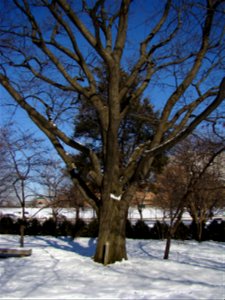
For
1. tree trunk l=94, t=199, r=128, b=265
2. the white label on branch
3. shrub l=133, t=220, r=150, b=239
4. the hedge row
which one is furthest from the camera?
shrub l=133, t=220, r=150, b=239

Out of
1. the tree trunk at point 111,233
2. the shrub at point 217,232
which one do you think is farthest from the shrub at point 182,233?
the tree trunk at point 111,233

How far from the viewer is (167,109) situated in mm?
9055

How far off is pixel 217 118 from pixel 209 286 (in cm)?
500

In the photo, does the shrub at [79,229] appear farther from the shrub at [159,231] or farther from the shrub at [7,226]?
the shrub at [159,231]

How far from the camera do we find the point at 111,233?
817cm

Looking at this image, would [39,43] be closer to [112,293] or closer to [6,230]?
[112,293]

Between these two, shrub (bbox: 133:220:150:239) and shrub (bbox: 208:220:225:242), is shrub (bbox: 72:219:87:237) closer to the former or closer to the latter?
shrub (bbox: 133:220:150:239)

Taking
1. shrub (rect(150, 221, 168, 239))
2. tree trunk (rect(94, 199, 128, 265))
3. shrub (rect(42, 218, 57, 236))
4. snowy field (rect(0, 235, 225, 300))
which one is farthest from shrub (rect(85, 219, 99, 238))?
tree trunk (rect(94, 199, 128, 265))

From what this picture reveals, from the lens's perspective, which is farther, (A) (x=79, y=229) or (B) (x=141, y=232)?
(B) (x=141, y=232)

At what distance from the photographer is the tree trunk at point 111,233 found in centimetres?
798

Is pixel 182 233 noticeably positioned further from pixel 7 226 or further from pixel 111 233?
pixel 111 233

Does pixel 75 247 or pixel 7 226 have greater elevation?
pixel 7 226

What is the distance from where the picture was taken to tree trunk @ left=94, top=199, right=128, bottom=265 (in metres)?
7.98

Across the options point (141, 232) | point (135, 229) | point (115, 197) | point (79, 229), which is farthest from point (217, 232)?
point (115, 197)
